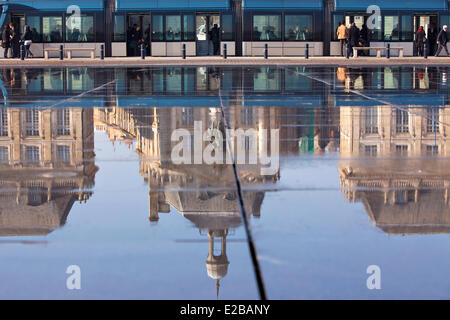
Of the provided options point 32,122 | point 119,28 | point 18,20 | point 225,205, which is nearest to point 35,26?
point 18,20

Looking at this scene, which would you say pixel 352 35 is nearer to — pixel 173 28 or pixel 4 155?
pixel 173 28

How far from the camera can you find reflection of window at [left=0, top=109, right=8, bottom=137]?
1070 centimetres

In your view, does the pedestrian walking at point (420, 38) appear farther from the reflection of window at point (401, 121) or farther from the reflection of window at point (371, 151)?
the reflection of window at point (371, 151)

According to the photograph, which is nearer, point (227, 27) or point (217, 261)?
point (217, 261)

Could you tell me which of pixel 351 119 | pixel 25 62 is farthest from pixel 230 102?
pixel 25 62

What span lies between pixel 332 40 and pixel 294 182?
125 ft

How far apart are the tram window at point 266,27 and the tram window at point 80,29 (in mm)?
8566

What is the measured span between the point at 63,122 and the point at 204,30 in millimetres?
33740

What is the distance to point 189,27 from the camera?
4403cm

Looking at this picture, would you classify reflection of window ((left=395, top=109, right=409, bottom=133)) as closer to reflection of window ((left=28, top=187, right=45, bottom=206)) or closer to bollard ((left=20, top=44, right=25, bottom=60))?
reflection of window ((left=28, top=187, right=45, bottom=206))

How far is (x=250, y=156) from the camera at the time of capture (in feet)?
27.5

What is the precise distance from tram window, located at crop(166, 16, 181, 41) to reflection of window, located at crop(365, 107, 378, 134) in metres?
31.1

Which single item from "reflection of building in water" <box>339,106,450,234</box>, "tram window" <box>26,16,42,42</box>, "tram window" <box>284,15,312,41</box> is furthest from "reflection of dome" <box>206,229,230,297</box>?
"tram window" <box>26,16,42,42</box>
